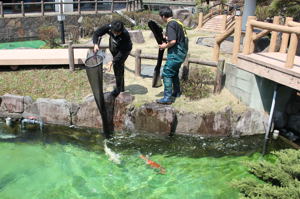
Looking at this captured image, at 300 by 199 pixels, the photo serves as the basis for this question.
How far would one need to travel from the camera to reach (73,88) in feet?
23.7

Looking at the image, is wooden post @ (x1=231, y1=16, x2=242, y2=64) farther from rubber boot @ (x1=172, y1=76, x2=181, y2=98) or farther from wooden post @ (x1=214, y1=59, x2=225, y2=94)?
rubber boot @ (x1=172, y1=76, x2=181, y2=98)

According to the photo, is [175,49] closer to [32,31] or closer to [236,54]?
[236,54]

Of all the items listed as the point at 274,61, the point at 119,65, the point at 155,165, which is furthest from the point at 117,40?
the point at 274,61

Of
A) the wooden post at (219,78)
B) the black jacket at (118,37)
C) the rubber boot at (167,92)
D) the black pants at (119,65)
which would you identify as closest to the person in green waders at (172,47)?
the rubber boot at (167,92)

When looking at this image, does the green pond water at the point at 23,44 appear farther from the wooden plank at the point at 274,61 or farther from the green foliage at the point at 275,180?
the green foliage at the point at 275,180

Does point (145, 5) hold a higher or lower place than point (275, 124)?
higher

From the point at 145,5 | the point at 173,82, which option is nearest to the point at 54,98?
the point at 173,82

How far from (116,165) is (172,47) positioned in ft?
7.99

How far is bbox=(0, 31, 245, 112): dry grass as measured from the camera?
647 centimetres

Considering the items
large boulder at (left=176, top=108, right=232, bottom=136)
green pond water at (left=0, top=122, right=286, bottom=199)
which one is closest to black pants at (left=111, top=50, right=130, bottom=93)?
green pond water at (left=0, top=122, right=286, bottom=199)

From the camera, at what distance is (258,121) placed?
6426mm

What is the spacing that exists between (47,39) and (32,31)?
7114mm

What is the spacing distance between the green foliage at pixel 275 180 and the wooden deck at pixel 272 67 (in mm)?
1259

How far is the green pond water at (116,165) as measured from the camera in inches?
186
